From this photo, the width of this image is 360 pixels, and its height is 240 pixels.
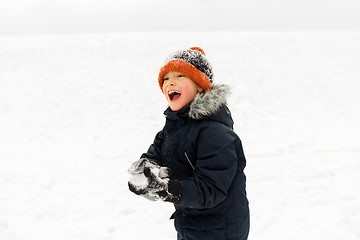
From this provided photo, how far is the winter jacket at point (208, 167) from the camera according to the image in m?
1.35

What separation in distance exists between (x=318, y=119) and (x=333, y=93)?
2702 mm

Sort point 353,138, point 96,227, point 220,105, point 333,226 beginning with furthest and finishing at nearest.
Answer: point 353,138 < point 96,227 < point 333,226 < point 220,105

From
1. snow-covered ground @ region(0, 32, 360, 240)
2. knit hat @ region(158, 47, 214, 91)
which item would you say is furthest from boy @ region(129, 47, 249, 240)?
snow-covered ground @ region(0, 32, 360, 240)

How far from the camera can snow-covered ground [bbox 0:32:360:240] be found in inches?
166

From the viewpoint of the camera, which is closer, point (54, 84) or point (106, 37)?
point (54, 84)

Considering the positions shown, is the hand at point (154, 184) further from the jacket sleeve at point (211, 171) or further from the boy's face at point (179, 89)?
the boy's face at point (179, 89)

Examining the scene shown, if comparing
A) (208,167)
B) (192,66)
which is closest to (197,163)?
(208,167)

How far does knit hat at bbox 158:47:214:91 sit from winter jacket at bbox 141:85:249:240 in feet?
0.26

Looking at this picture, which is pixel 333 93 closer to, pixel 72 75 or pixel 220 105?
pixel 72 75

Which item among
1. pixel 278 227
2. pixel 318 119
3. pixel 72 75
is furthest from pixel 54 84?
pixel 278 227

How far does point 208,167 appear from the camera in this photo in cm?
136

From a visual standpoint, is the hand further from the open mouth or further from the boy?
the open mouth

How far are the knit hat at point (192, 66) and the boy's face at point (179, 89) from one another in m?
0.03

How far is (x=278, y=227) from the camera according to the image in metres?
3.84
